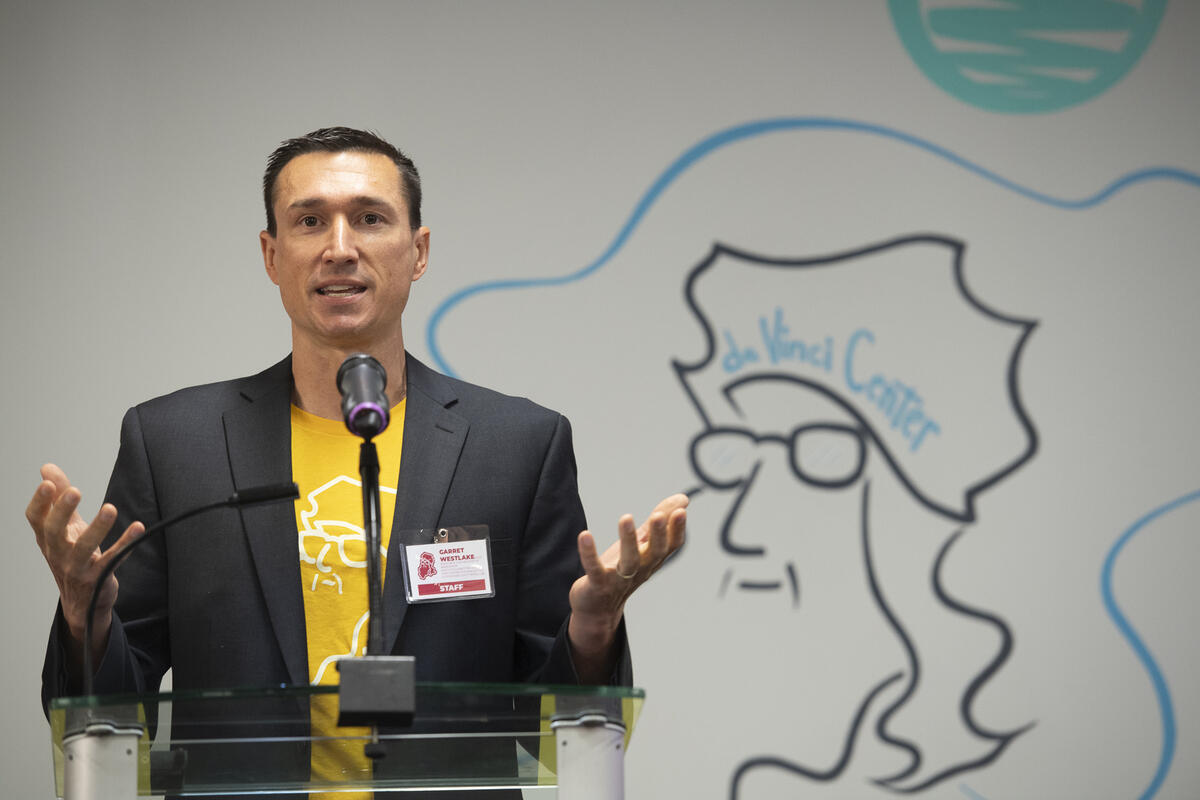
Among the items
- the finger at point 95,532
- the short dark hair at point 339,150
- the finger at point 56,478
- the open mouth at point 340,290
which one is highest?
the short dark hair at point 339,150

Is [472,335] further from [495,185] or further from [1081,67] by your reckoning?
[1081,67]

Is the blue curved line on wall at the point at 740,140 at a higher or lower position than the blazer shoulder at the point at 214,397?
higher

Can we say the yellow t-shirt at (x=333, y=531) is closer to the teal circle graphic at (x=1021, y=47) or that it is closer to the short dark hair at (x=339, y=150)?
the short dark hair at (x=339, y=150)

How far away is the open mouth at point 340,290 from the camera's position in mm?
2045

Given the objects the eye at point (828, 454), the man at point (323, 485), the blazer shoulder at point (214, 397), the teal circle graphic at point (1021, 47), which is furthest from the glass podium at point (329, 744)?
the teal circle graphic at point (1021, 47)

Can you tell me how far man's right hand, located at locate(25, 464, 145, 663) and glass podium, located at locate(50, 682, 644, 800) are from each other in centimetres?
30

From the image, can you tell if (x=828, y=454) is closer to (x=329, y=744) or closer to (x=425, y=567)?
(x=425, y=567)

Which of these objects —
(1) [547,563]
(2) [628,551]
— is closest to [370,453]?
(2) [628,551]

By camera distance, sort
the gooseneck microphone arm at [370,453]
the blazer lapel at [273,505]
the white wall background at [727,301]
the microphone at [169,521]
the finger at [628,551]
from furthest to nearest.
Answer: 1. the white wall background at [727,301]
2. the blazer lapel at [273,505]
3. the finger at [628,551]
4. the microphone at [169,521]
5. the gooseneck microphone arm at [370,453]

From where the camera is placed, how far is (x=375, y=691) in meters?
1.25

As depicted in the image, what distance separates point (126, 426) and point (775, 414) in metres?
1.61

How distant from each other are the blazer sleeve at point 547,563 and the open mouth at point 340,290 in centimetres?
41

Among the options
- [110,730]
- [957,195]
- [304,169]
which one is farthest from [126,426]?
[957,195]

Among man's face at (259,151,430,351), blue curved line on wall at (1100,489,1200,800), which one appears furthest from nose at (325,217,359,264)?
blue curved line on wall at (1100,489,1200,800)
